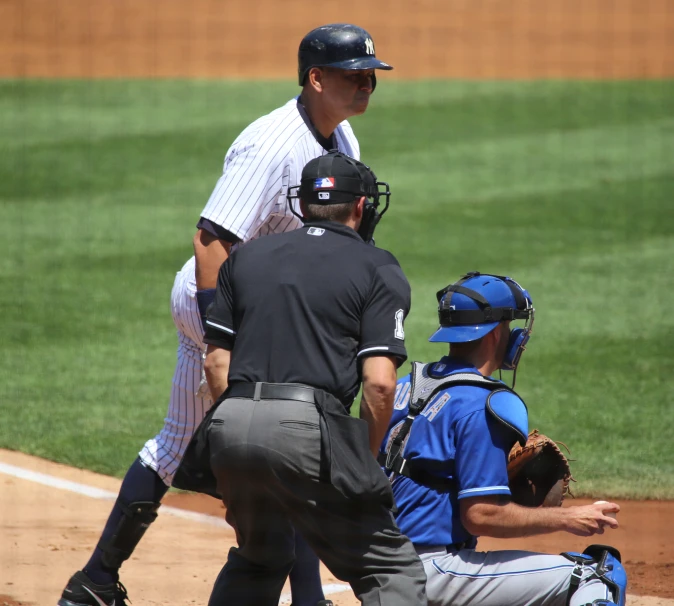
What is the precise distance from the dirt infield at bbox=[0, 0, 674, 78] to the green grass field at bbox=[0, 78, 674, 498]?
1.63 meters

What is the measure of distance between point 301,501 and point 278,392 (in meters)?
0.28

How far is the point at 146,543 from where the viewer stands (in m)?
4.77

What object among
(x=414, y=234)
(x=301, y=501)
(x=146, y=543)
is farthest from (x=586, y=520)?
(x=414, y=234)

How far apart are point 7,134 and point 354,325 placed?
12.2 m

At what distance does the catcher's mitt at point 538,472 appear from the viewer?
10.7 feet

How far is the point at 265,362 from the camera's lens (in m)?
2.95

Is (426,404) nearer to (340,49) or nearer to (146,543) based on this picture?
(340,49)

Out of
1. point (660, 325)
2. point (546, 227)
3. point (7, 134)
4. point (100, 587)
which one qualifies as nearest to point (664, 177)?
point (546, 227)

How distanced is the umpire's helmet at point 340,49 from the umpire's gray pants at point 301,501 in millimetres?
1290

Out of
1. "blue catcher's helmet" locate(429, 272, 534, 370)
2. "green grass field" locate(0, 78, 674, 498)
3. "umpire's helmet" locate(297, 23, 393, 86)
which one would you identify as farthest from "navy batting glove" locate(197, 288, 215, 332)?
"green grass field" locate(0, 78, 674, 498)

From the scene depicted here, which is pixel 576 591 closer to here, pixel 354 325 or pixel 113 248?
pixel 354 325

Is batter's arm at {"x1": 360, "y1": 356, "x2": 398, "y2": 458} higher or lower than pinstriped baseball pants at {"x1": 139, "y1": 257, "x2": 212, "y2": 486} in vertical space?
higher

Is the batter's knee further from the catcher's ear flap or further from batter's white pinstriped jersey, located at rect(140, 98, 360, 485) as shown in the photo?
the catcher's ear flap

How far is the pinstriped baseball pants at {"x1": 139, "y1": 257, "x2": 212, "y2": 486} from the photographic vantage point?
3807 millimetres
